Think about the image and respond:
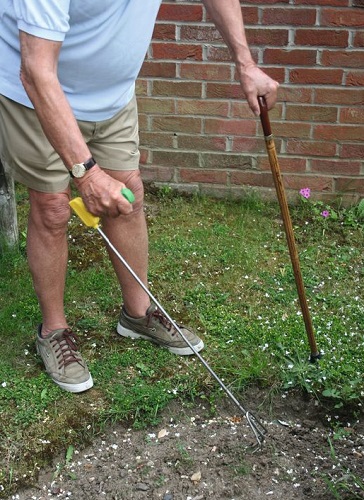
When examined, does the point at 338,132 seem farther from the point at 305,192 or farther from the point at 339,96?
the point at 305,192

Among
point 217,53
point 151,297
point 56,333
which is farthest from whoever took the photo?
point 217,53

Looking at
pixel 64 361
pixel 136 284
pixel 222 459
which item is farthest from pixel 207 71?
pixel 222 459

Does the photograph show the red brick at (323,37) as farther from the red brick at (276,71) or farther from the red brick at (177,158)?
the red brick at (177,158)

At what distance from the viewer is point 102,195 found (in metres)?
2.45

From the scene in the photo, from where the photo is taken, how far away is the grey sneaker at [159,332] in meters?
3.44

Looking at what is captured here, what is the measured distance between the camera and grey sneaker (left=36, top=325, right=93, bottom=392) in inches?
127

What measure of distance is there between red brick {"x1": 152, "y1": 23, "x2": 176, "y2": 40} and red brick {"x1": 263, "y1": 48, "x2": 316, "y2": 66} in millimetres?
545

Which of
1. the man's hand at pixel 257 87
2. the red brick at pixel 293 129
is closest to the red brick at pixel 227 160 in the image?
the red brick at pixel 293 129

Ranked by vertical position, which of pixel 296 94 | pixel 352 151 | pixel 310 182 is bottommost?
pixel 310 182

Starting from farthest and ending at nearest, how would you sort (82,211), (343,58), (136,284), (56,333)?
(343,58) < (136,284) < (56,333) < (82,211)

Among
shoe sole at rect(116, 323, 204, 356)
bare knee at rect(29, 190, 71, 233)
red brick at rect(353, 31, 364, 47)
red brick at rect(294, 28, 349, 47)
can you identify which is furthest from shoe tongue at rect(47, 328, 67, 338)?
red brick at rect(353, 31, 364, 47)

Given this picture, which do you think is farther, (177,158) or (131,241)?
(177,158)

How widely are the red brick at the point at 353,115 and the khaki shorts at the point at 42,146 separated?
166 cm

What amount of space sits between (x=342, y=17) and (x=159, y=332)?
2058 mm
